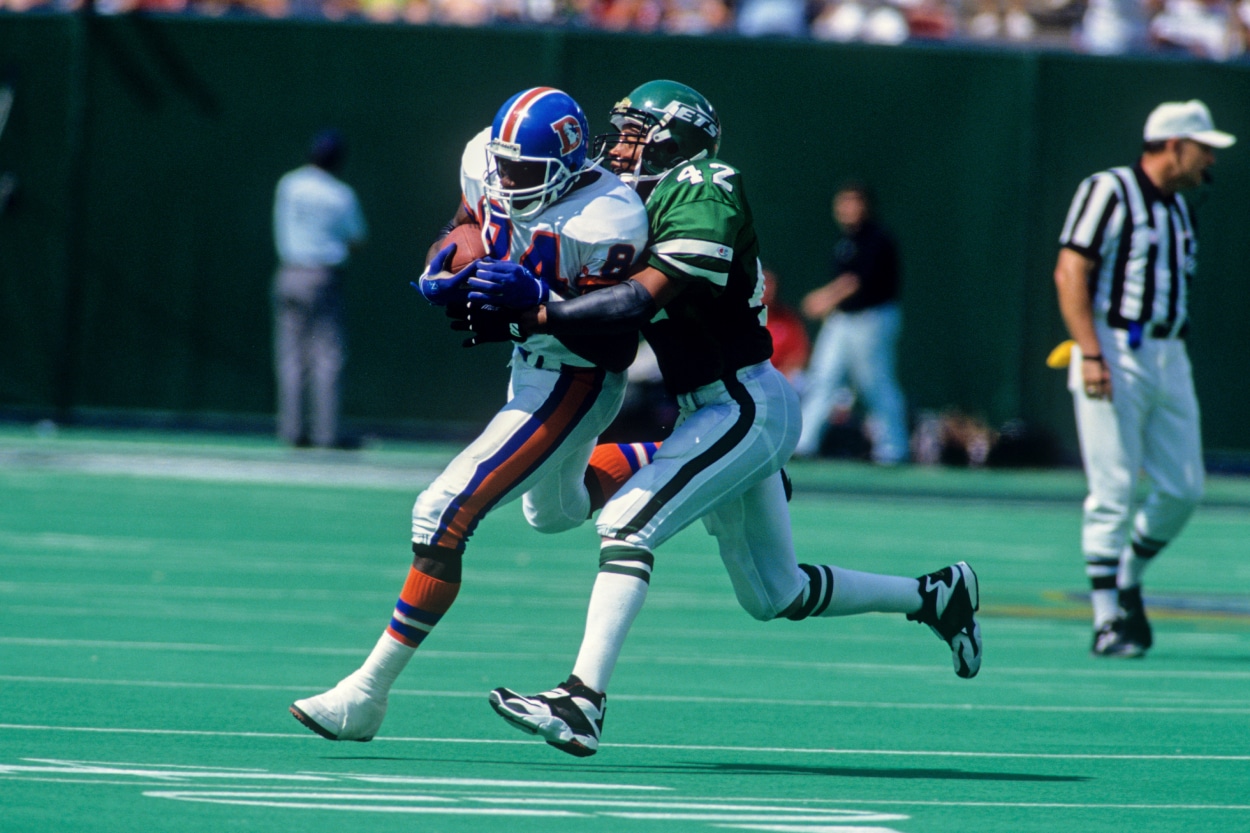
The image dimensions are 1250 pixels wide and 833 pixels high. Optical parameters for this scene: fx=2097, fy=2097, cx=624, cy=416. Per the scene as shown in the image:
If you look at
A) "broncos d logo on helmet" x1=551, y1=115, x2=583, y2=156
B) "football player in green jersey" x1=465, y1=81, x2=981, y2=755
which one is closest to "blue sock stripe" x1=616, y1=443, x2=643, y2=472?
"football player in green jersey" x1=465, y1=81, x2=981, y2=755

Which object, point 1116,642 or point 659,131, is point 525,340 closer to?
point 659,131

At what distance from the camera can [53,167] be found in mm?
19438

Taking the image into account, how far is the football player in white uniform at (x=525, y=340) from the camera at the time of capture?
5941 mm

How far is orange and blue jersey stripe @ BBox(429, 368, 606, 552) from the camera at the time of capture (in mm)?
5957

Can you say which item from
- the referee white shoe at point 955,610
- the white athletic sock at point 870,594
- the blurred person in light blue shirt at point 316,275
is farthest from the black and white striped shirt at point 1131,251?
the blurred person in light blue shirt at point 316,275

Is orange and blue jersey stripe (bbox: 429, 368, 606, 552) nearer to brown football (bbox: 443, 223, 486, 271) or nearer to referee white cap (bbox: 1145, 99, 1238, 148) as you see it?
brown football (bbox: 443, 223, 486, 271)

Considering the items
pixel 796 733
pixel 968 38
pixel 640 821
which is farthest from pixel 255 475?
pixel 640 821

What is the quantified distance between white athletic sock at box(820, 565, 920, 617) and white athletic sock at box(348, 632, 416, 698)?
148 cm

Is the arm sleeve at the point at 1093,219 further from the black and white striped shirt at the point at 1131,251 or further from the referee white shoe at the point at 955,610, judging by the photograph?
the referee white shoe at the point at 955,610

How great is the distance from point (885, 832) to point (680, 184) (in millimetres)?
2047

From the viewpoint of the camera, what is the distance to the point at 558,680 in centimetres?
774

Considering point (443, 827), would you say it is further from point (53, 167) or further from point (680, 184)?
point (53, 167)

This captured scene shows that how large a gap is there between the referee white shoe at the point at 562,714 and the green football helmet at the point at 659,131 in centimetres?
163

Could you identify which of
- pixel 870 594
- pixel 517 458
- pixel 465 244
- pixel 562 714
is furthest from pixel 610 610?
pixel 870 594
